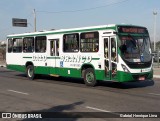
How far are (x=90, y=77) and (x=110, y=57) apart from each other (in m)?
1.77

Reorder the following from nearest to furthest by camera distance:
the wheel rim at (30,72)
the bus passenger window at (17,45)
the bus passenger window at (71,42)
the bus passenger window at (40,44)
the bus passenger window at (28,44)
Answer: the bus passenger window at (71,42)
the bus passenger window at (40,44)
the bus passenger window at (28,44)
the wheel rim at (30,72)
the bus passenger window at (17,45)

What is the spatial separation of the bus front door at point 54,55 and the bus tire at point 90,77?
2527 millimetres

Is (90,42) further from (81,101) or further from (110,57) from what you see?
(81,101)

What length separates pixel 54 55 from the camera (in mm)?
19266

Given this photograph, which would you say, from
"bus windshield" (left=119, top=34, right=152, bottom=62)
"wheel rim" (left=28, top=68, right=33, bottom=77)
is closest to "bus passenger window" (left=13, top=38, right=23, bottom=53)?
"wheel rim" (left=28, top=68, right=33, bottom=77)

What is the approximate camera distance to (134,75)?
50.6ft

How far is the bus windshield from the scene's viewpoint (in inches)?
605

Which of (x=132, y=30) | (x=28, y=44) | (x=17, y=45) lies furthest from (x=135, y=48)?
(x=17, y=45)

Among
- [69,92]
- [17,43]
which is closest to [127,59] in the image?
[69,92]

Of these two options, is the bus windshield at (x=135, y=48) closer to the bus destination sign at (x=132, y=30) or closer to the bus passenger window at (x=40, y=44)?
the bus destination sign at (x=132, y=30)

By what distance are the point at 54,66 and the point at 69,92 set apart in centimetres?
488

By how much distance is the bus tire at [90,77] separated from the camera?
54.7 ft

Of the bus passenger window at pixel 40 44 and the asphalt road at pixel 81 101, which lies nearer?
the asphalt road at pixel 81 101

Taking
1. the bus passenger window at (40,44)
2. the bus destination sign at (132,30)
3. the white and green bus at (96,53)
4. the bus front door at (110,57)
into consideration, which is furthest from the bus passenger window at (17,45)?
the bus destination sign at (132,30)
